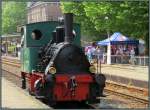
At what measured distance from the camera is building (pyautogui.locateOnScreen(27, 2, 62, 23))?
9306 centimetres

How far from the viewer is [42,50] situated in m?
16.1

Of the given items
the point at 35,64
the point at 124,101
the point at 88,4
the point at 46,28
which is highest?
the point at 88,4

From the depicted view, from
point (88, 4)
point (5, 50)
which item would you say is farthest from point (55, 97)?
point (5, 50)

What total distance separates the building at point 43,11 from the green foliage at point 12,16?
1.90 meters

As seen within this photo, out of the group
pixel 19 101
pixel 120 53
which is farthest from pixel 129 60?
pixel 19 101

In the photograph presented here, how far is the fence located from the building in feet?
166

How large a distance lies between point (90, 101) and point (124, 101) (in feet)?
6.89

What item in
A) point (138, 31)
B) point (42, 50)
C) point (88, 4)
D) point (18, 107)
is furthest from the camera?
point (88, 4)

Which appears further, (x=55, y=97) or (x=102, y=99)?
(x=102, y=99)

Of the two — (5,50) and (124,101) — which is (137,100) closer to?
(124,101)

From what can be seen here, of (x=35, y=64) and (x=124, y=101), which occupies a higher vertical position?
(x=35, y=64)

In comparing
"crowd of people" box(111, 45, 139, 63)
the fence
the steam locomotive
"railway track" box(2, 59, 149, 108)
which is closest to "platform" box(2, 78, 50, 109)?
the steam locomotive

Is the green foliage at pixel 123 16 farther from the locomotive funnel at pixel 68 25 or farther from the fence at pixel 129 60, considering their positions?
the locomotive funnel at pixel 68 25

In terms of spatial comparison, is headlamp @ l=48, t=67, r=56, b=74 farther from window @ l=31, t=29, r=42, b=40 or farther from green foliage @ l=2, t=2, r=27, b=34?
green foliage @ l=2, t=2, r=27, b=34
